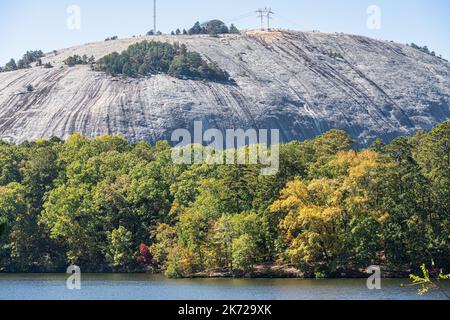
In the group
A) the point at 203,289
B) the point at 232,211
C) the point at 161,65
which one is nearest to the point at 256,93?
the point at 161,65

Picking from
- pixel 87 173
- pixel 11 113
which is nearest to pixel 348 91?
pixel 11 113

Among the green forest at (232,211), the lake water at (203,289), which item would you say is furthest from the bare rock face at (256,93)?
the lake water at (203,289)

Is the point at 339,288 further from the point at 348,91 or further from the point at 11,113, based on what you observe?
the point at 348,91

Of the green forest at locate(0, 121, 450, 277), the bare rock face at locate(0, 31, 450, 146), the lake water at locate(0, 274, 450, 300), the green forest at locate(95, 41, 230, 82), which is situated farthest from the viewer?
the green forest at locate(95, 41, 230, 82)

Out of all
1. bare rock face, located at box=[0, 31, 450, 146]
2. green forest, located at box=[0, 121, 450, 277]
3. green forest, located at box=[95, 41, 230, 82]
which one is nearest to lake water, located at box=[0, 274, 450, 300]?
green forest, located at box=[0, 121, 450, 277]

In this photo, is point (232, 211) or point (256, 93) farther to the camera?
point (256, 93)

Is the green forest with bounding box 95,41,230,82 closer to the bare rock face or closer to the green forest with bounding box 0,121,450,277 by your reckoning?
the bare rock face

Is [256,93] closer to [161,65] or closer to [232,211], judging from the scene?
[161,65]
